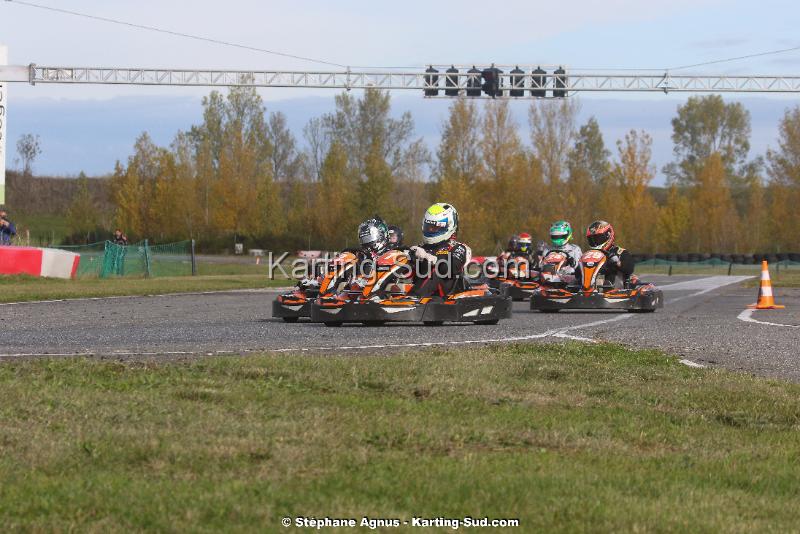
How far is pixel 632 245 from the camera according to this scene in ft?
242

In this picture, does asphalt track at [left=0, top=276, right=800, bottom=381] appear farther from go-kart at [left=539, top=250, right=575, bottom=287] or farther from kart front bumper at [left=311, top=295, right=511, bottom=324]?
go-kart at [left=539, top=250, right=575, bottom=287]

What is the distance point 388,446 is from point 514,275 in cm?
2049

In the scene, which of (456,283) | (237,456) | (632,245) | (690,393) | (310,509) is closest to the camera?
(310,509)

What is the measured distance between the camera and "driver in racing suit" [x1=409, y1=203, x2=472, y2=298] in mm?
16453

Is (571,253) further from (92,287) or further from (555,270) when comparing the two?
(92,287)

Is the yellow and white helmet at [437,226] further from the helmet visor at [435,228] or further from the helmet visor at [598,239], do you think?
the helmet visor at [598,239]

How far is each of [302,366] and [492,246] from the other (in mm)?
60469

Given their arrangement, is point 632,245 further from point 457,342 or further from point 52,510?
point 52,510

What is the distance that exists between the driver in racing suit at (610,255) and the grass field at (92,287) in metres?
10.3

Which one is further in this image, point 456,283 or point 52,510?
point 456,283

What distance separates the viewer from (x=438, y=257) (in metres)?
16.5

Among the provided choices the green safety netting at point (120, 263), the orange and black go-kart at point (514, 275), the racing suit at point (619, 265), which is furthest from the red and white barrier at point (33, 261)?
the racing suit at point (619, 265)

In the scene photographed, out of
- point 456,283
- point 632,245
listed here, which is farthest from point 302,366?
point 632,245

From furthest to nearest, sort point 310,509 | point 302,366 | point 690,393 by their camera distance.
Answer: point 302,366
point 690,393
point 310,509
